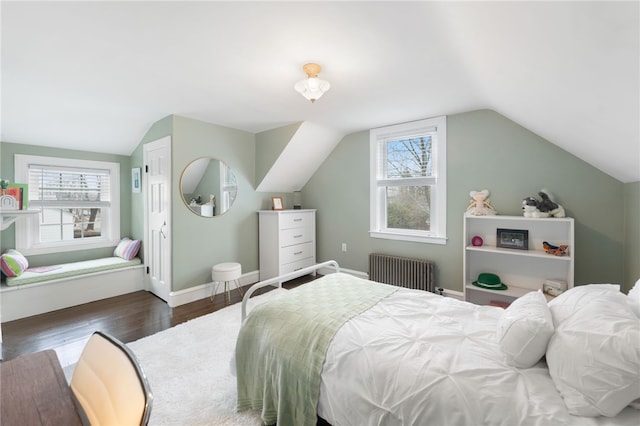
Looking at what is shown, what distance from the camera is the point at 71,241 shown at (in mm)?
3707

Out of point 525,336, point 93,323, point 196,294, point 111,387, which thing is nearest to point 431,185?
point 525,336

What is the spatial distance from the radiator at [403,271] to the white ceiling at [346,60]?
1853 mm

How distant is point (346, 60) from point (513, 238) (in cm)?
246

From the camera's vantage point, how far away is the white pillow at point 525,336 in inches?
43.4

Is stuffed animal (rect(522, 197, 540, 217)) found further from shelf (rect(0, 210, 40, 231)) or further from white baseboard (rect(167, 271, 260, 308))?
shelf (rect(0, 210, 40, 231))

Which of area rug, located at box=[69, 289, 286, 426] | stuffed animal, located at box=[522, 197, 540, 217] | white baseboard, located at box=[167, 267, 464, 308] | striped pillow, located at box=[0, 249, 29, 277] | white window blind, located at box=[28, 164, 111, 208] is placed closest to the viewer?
area rug, located at box=[69, 289, 286, 426]

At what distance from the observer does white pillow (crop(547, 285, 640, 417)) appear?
34.1 inches

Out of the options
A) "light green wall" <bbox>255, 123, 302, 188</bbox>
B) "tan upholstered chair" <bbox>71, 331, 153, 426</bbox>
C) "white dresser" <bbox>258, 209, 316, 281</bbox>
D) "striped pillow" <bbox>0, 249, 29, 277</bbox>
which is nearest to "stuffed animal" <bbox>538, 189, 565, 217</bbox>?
"light green wall" <bbox>255, 123, 302, 188</bbox>

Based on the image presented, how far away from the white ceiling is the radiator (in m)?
1.85

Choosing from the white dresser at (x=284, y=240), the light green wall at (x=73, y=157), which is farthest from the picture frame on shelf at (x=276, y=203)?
the light green wall at (x=73, y=157)

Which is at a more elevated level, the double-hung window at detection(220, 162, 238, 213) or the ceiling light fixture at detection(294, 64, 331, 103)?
the ceiling light fixture at detection(294, 64, 331, 103)

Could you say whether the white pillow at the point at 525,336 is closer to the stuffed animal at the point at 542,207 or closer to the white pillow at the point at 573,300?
the white pillow at the point at 573,300

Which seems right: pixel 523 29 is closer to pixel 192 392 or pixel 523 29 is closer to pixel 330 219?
pixel 192 392

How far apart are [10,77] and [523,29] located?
12.2 feet
